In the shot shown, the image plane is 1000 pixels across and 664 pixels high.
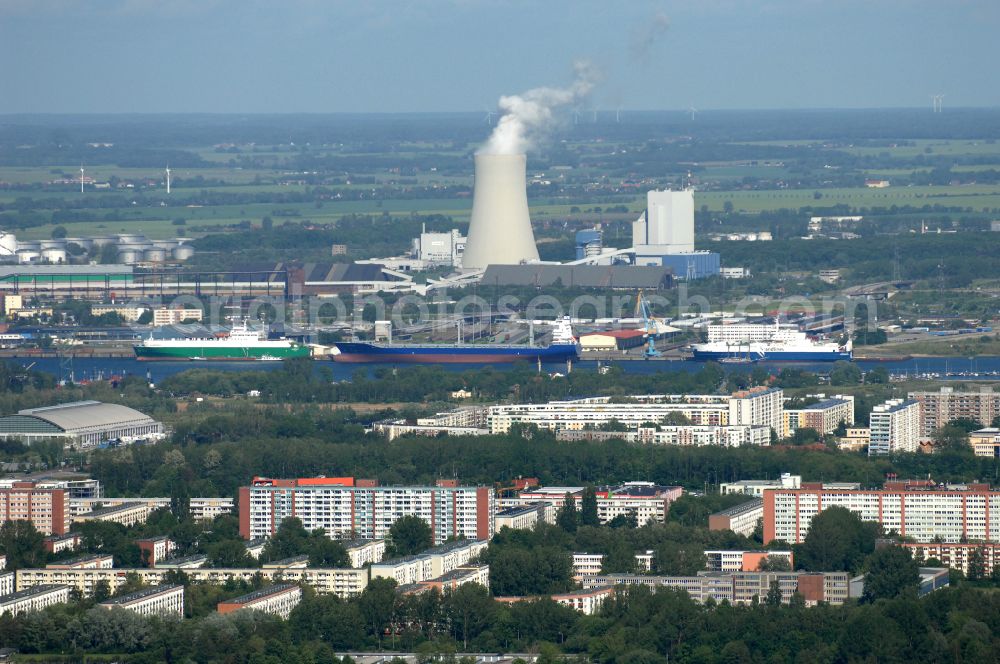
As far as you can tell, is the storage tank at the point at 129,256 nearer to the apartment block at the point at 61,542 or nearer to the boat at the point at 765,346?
the boat at the point at 765,346

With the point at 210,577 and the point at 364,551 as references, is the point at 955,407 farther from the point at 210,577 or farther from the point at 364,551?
the point at 210,577

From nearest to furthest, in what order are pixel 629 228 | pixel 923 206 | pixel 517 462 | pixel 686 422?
pixel 517 462
pixel 686 422
pixel 629 228
pixel 923 206

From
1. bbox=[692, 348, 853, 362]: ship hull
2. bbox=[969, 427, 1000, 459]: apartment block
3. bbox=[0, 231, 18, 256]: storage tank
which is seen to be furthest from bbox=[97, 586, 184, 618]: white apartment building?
bbox=[0, 231, 18, 256]: storage tank

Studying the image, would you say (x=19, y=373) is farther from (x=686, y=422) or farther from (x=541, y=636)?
(x=541, y=636)

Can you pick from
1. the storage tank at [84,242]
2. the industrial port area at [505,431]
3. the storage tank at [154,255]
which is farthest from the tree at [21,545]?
the storage tank at [84,242]

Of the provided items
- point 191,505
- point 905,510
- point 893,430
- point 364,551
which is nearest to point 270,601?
point 364,551

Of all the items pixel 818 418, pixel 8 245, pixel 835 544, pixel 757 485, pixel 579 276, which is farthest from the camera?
pixel 8 245

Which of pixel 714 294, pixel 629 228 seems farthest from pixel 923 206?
pixel 714 294

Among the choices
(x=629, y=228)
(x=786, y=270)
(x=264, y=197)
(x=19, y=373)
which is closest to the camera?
(x=19, y=373)
